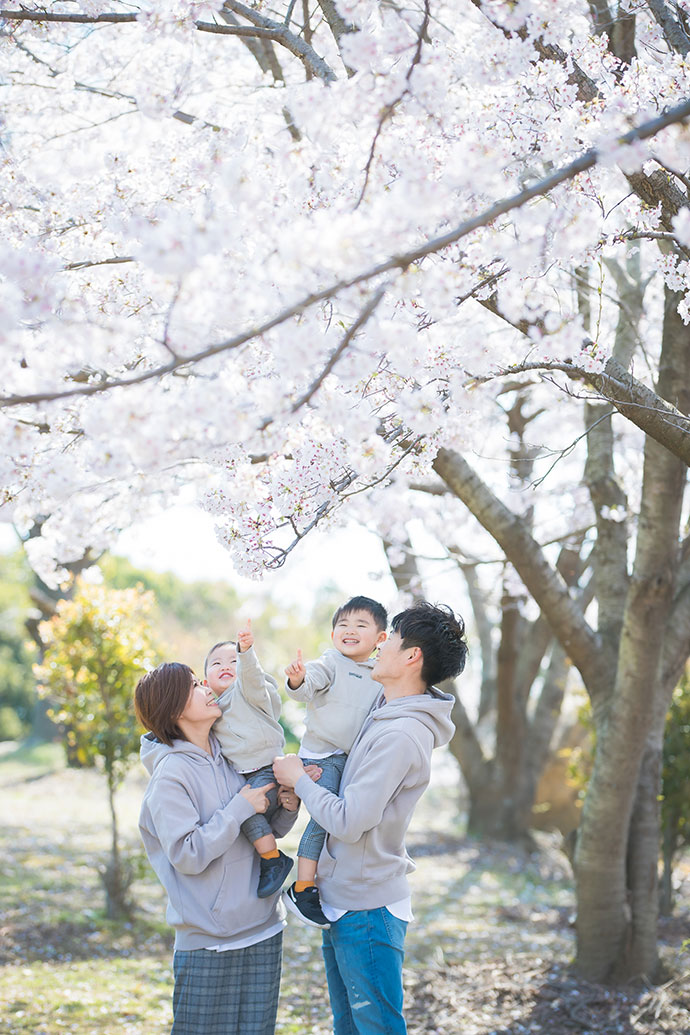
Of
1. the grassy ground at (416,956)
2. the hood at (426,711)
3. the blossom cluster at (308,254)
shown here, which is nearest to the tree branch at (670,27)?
the blossom cluster at (308,254)

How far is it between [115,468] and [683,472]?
9.15 feet

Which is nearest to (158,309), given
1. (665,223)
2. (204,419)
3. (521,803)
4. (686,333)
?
(204,419)

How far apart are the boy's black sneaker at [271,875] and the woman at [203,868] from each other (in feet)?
0.06

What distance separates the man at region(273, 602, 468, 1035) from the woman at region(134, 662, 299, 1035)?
0.62ft

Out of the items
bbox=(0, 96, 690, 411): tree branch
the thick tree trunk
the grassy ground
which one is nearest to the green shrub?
the grassy ground

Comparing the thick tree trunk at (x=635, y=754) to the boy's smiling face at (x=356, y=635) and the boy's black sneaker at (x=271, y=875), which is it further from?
the boy's black sneaker at (x=271, y=875)

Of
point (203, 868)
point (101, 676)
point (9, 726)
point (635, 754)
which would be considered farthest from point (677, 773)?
point (9, 726)

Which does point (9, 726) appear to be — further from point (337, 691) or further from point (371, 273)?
point (371, 273)

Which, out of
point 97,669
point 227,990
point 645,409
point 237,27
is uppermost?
point 237,27

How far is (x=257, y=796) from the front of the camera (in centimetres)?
251

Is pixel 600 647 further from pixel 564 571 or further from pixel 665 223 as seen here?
pixel 564 571

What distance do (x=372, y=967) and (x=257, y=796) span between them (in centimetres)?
52

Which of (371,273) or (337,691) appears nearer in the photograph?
(371,273)

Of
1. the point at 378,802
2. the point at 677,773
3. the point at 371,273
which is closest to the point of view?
the point at 371,273
